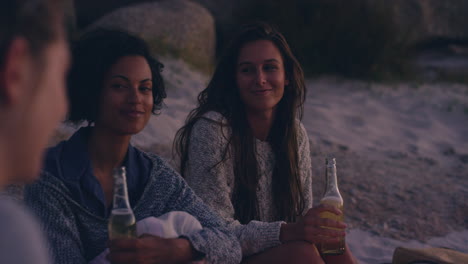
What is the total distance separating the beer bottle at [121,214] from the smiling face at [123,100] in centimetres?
44

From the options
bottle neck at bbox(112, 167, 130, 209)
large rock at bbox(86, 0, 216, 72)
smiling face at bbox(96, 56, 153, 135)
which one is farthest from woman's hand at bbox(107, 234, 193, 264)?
large rock at bbox(86, 0, 216, 72)

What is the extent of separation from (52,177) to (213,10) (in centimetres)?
780

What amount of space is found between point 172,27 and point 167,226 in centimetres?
625

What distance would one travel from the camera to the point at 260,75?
342 centimetres

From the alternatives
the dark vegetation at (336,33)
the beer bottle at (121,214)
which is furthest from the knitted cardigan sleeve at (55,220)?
the dark vegetation at (336,33)

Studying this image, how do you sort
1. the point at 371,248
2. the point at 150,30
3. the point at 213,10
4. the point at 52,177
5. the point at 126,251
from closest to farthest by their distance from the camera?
the point at 126,251
the point at 52,177
the point at 371,248
the point at 150,30
the point at 213,10

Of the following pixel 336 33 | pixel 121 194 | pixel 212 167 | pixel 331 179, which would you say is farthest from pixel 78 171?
pixel 336 33

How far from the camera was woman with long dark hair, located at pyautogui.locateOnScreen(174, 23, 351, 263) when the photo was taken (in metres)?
3.22

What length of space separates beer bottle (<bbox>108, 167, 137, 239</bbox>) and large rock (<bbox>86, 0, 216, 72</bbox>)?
5823 mm

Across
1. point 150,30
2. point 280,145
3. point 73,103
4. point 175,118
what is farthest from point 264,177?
point 150,30

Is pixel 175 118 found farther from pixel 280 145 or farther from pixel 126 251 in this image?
pixel 126 251

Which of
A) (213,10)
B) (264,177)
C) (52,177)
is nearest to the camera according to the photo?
(52,177)

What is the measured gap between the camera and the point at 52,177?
7.79 feet

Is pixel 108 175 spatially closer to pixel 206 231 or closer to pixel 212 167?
pixel 206 231
